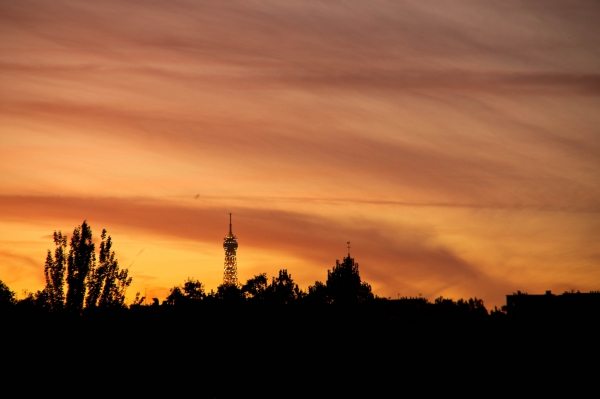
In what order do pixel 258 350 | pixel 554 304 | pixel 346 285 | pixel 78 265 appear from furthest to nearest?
pixel 346 285 → pixel 554 304 → pixel 78 265 → pixel 258 350

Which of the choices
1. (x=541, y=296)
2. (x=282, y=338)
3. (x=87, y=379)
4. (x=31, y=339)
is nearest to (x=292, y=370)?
(x=282, y=338)

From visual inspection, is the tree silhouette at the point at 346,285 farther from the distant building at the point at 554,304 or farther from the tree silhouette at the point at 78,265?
the tree silhouette at the point at 78,265

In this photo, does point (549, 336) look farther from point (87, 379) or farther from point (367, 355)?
point (87, 379)

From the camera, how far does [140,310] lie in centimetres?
6625

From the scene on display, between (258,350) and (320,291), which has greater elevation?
(320,291)

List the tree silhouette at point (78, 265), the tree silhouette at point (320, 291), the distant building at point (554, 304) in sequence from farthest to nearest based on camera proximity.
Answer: the tree silhouette at point (320, 291) < the distant building at point (554, 304) < the tree silhouette at point (78, 265)

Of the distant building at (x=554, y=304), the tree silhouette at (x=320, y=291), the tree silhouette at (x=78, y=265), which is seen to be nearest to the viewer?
the tree silhouette at (x=78, y=265)

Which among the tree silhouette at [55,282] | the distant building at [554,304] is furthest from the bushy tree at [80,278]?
the distant building at [554,304]

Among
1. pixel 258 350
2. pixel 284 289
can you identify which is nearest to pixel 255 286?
pixel 284 289

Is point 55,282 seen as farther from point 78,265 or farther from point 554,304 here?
point 554,304

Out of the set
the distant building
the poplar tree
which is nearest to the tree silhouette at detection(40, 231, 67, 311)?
the poplar tree

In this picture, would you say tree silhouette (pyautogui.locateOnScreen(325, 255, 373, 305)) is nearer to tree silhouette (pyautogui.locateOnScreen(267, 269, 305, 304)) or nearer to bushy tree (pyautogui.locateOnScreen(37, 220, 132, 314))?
tree silhouette (pyautogui.locateOnScreen(267, 269, 305, 304))

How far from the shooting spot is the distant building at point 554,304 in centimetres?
8319

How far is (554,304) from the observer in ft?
315
